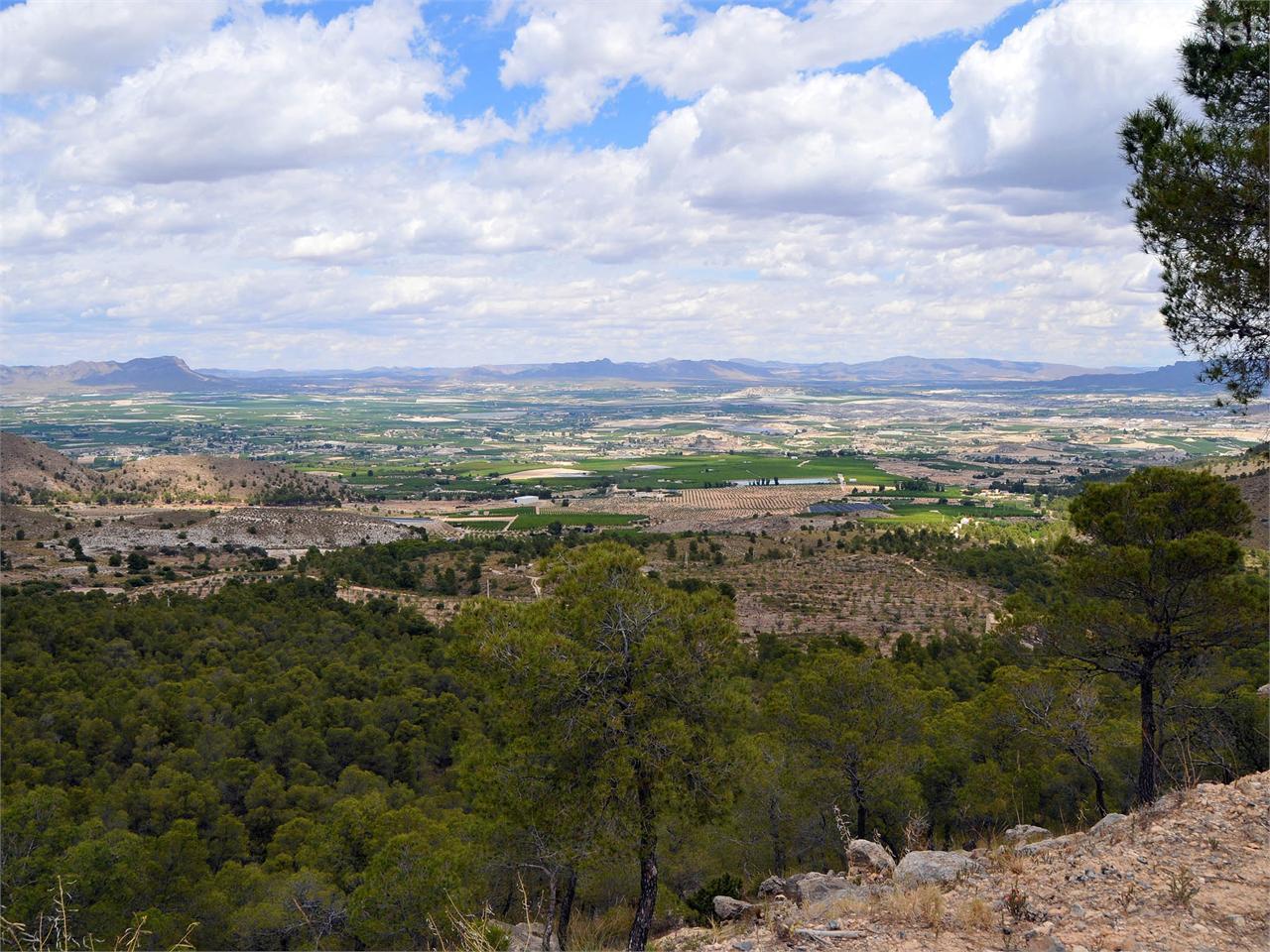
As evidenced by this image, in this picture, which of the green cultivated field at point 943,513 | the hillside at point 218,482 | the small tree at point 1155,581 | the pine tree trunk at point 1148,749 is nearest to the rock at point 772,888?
the pine tree trunk at point 1148,749

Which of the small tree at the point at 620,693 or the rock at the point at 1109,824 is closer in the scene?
the rock at the point at 1109,824

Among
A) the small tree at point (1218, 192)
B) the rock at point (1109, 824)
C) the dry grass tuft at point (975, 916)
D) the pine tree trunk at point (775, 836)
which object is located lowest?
the pine tree trunk at point (775, 836)

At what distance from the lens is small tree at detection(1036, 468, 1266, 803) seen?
1509 cm

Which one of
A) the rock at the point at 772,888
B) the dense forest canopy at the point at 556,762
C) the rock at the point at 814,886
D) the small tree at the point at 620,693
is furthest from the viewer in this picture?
the rock at the point at 772,888

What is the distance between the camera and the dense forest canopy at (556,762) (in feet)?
43.2

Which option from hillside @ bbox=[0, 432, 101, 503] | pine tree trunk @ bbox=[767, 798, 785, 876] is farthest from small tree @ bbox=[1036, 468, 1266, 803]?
hillside @ bbox=[0, 432, 101, 503]

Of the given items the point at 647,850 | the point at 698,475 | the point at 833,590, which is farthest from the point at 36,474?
the point at 647,850

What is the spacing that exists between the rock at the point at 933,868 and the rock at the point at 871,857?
2.62 feet

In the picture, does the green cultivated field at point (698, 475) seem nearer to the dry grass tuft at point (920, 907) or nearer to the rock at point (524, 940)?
the rock at point (524, 940)

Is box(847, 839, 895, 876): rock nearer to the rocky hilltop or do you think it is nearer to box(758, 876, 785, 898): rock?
box(758, 876, 785, 898): rock

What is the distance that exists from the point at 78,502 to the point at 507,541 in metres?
84.4

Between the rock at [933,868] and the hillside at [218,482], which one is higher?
the rock at [933,868]

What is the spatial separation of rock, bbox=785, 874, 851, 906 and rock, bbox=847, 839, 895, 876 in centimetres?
50

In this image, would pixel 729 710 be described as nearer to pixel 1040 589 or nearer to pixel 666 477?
pixel 1040 589
